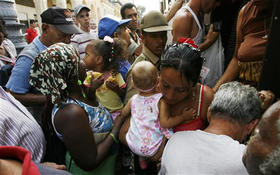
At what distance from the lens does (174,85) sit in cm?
132

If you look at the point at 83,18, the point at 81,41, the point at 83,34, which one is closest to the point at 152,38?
the point at 81,41

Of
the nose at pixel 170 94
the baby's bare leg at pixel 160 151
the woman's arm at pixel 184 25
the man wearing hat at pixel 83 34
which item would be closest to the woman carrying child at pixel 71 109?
the baby's bare leg at pixel 160 151

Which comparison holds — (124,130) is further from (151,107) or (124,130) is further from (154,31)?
(154,31)

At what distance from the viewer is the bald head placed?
1.71m

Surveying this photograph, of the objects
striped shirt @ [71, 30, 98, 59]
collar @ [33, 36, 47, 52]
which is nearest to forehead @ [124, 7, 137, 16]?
striped shirt @ [71, 30, 98, 59]

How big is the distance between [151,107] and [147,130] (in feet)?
0.71

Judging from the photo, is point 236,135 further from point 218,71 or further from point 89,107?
Answer: point 218,71

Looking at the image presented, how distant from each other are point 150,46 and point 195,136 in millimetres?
1460

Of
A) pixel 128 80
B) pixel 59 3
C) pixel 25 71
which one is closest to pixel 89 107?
pixel 128 80

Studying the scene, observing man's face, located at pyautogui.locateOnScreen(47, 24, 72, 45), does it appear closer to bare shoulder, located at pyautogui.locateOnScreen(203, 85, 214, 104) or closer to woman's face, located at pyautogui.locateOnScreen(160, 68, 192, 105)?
woman's face, located at pyautogui.locateOnScreen(160, 68, 192, 105)

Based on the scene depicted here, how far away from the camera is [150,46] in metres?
2.31

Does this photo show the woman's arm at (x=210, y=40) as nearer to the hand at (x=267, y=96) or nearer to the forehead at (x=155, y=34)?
the forehead at (x=155, y=34)

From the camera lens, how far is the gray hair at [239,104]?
1.10 metres

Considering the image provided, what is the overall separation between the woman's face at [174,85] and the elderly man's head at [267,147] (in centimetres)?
77
